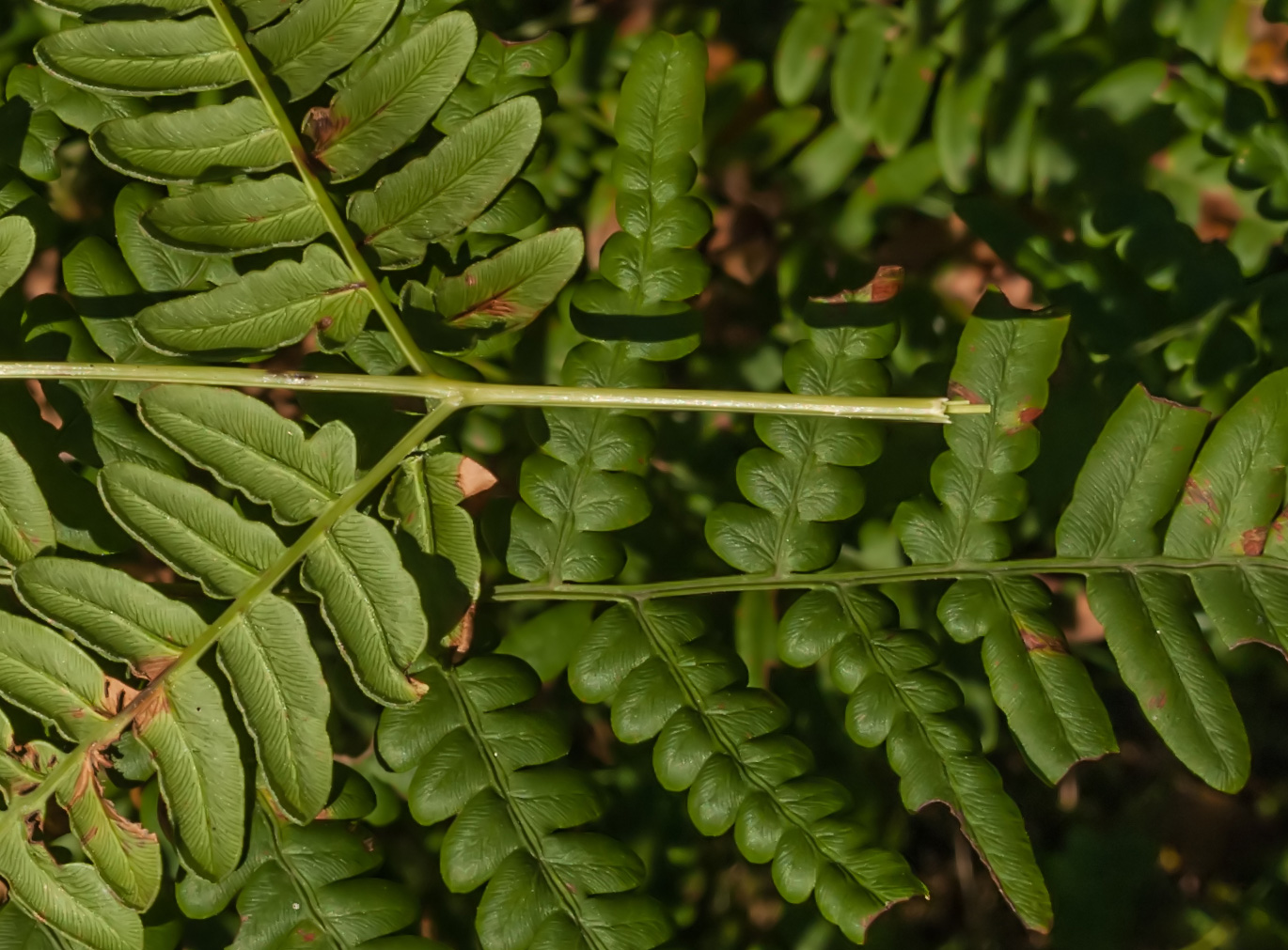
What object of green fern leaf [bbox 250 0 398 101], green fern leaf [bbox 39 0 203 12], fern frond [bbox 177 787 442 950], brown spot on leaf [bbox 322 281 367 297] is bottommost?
fern frond [bbox 177 787 442 950]

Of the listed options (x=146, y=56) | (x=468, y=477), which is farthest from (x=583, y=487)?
(x=146, y=56)

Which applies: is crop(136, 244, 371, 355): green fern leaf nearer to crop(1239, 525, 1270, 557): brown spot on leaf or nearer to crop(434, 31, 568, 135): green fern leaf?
crop(434, 31, 568, 135): green fern leaf

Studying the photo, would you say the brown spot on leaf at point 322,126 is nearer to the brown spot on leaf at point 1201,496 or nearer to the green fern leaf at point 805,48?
the green fern leaf at point 805,48

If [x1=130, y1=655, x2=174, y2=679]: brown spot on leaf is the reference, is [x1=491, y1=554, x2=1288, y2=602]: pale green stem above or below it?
below

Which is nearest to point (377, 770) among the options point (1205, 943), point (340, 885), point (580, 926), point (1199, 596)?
point (340, 885)

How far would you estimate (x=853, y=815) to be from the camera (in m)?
1.52

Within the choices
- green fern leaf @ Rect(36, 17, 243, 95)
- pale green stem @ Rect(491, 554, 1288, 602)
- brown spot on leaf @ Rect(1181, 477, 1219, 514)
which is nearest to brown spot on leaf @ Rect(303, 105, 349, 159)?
green fern leaf @ Rect(36, 17, 243, 95)

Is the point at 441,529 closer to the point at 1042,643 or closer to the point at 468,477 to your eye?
the point at 468,477

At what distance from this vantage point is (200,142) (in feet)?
4.77

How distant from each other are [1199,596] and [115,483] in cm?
157

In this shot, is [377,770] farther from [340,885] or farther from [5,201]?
[5,201]

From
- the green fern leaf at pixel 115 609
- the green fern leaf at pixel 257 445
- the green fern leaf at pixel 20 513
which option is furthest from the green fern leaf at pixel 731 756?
the green fern leaf at pixel 20 513

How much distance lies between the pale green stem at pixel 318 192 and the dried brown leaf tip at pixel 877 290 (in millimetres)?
619

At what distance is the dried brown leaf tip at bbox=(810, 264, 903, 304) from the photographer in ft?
5.13
